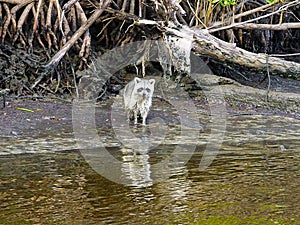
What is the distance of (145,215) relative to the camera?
4.62 m

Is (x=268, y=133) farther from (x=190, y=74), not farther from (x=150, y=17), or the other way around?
(x=150, y=17)

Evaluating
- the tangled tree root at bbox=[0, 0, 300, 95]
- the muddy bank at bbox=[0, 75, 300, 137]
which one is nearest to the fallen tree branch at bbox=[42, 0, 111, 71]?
the tangled tree root at bbox=[0, 0, 300, 95]

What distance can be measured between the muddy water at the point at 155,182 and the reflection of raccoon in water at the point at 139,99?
67 centimetres

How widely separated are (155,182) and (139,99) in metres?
3.60

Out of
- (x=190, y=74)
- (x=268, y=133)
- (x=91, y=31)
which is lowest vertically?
(x=268, y=133)

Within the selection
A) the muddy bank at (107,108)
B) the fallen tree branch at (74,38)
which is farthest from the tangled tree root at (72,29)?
the muddy bank at (107,108)

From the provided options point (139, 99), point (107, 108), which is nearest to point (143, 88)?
point (139, 99)

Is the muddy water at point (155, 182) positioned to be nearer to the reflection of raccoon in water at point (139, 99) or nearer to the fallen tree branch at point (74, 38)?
the reflection of raccoon in water at point (139, 99)

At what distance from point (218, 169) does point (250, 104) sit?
4587 millimetres

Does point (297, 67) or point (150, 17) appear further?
point (150, 17)

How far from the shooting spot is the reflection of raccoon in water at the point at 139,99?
29.8 feet

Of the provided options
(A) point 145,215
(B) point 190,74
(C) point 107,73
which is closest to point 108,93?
(C) point 107,73

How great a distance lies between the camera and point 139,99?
9.15m

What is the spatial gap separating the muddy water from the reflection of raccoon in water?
26.5 inches
